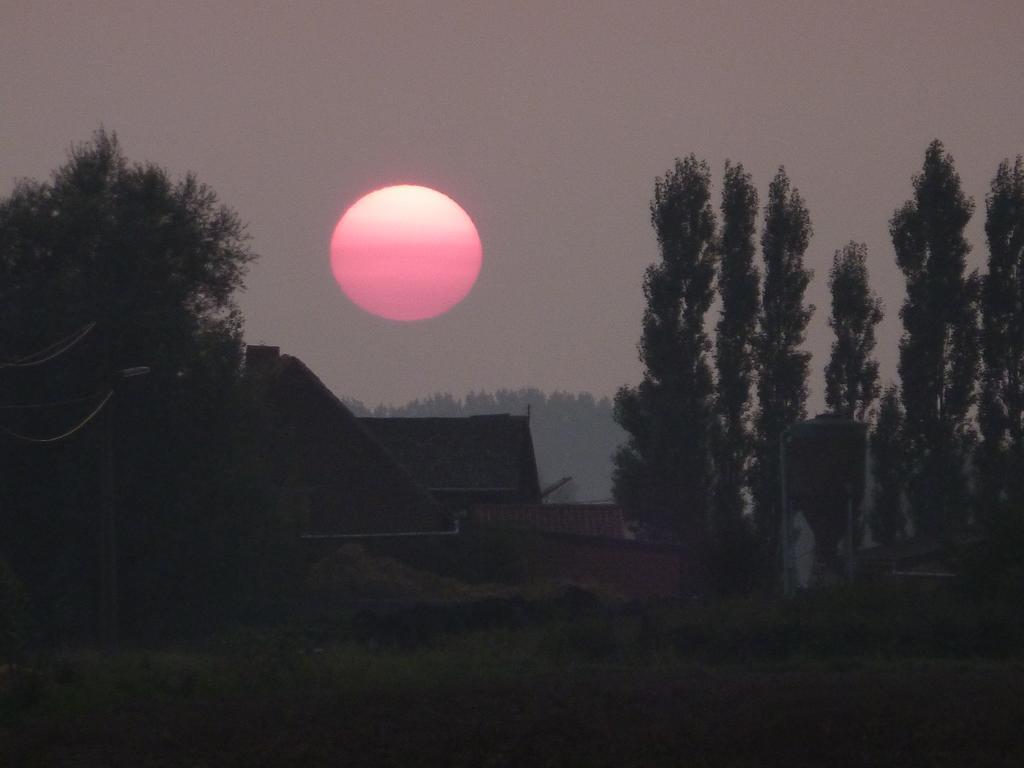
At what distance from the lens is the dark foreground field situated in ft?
50.4

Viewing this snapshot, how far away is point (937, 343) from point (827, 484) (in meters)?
15.9

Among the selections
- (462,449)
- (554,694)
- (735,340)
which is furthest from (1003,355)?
(554,694)

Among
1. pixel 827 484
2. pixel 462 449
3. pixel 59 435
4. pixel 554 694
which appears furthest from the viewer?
pixel 462 449

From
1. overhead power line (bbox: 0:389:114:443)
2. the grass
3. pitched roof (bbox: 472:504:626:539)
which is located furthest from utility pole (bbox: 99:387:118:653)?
pitched roof (bbox: 472:504:626:539)

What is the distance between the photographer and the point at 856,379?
202 ft

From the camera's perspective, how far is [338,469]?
179 ft

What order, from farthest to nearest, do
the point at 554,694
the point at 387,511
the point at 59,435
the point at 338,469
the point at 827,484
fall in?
the point at 338,469
the point at 387,511
the point at 827,484
the point at 59,435
the point at 554,694

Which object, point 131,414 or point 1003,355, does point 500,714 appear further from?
point 1003,355

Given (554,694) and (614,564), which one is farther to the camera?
(614,564)

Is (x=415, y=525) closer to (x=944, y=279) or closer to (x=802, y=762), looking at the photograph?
(x=944, y=279)

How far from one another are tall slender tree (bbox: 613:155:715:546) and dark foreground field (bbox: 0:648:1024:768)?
116ft

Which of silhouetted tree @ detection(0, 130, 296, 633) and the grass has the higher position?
silhouetted tree @ detection(0, 130, 296, 633)

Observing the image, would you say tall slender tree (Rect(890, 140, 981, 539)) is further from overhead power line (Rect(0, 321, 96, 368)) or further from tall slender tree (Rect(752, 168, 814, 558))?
overhead power line (Rect(0, 321, 96, 368))

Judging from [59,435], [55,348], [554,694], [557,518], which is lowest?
[554,694]
